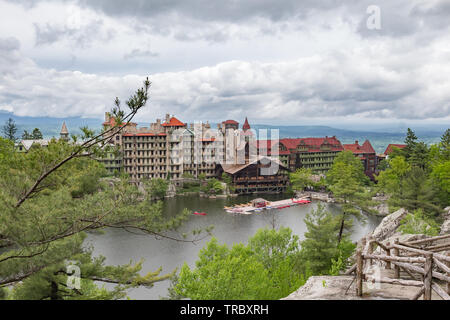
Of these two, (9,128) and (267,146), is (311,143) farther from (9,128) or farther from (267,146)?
(9,128)

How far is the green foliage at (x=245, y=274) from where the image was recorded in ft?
45.6

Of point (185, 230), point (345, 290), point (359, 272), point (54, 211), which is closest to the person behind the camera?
point (359, 272)

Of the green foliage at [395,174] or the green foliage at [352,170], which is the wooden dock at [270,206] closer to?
the green foliage at [352,170]

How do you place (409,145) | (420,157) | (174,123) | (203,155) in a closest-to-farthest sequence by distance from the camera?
(420,157) → (409,145) → (174,123) → (203,155)

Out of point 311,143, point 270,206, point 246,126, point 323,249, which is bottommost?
point 270,206

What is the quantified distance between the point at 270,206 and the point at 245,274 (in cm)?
2911

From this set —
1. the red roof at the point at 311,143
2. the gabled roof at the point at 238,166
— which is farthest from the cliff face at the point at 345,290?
the red roof at the point at 311,143

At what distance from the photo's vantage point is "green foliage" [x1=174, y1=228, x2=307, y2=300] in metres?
13.9

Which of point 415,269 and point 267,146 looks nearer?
point 415,269

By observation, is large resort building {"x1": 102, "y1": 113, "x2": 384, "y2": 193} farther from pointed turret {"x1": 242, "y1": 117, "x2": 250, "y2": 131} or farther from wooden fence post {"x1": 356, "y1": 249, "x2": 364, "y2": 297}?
wooden fence post {"x1": 356, "y1": 249, "x2": 364, "y2": 297}

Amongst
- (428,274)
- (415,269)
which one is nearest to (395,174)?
(415,269)

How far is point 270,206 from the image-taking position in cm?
4384

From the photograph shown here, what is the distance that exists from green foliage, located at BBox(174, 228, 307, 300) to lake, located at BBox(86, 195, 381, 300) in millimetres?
4413

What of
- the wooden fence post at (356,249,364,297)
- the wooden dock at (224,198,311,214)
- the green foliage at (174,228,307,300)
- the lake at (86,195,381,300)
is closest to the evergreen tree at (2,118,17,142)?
the lake at (86,195,381,300)
